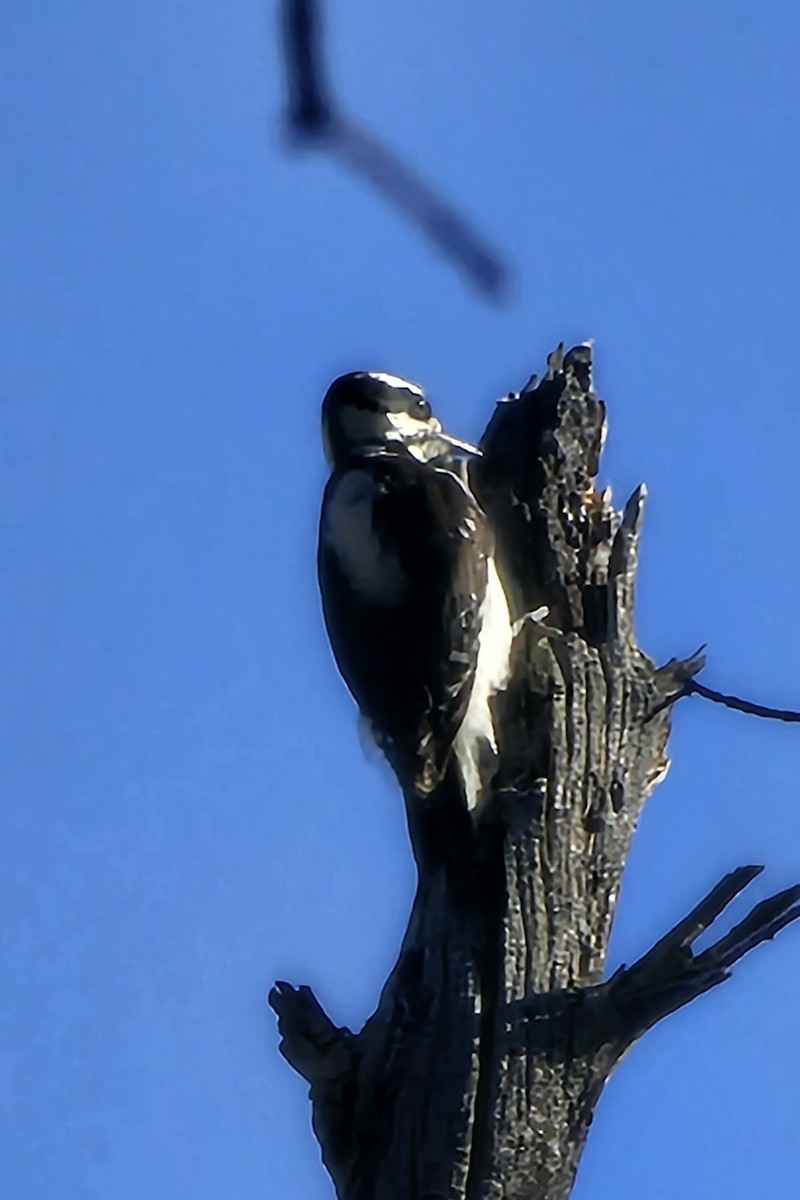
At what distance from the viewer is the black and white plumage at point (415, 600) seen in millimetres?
2812

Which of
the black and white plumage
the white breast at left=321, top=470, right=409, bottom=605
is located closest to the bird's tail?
the black and white plumage

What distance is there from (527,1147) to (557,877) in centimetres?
36

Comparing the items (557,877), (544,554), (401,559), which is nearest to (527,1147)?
(557,877)

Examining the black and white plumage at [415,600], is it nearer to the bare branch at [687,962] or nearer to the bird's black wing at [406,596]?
the bird's black wing at [406,596]

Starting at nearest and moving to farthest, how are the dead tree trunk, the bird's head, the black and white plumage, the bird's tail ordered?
the dead tree trunk < the bird's tail < the black and white plumage < the bird's head

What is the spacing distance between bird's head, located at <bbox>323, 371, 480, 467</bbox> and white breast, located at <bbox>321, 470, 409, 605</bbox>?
19 centimetres

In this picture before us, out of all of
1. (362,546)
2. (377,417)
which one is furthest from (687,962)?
(377,417)

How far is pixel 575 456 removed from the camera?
2695 mm

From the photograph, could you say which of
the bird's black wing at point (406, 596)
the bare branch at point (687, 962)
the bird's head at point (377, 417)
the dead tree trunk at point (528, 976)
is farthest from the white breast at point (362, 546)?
the bare branch at point (687, 962)

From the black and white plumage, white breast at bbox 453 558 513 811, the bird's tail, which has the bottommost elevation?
the bird's tail

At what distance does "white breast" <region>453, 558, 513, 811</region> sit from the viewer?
248 centimetres

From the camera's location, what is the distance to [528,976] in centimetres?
215

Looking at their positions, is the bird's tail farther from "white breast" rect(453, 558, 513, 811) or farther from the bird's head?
the bird's head

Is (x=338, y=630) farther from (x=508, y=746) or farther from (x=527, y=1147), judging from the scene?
(x=527, y=1147)
